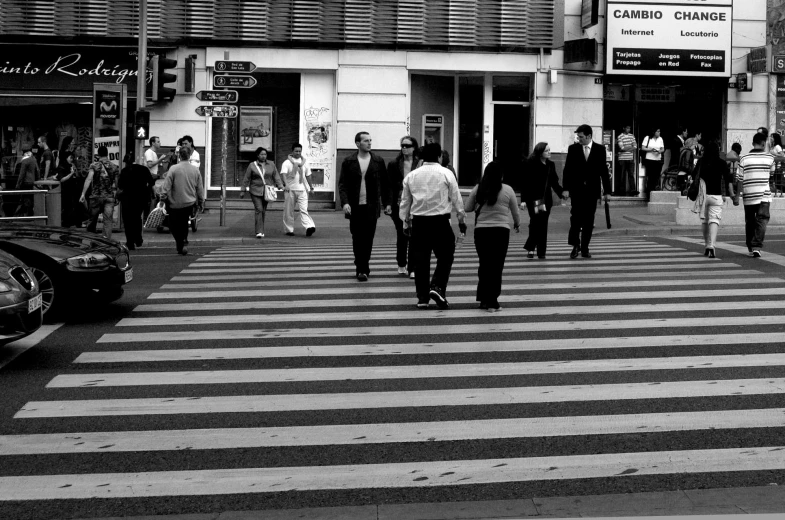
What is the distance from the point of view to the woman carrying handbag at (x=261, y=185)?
21.6 meters

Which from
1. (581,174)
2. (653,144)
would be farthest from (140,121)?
(653,144)

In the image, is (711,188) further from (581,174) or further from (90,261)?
(90,261)

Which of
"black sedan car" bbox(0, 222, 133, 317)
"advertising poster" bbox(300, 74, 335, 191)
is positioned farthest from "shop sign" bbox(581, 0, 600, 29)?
"black sedan car" bbox(0, 222, 133, 317)

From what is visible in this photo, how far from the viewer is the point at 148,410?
768 cm

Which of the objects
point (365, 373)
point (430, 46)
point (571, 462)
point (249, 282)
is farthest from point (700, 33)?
point (571, 462)

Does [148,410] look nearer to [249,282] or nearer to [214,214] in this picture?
[249,282]

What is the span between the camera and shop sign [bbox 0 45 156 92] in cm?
2727

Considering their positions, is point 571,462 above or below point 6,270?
below

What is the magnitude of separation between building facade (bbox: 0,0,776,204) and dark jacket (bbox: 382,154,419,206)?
41.8ft

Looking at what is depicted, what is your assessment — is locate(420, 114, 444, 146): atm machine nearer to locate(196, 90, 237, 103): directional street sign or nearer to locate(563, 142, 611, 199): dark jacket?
locate(196, 90, 237, 103): directional street sign

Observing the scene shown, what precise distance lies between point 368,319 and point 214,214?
16094 millimetres

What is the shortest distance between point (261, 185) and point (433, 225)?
397 inches

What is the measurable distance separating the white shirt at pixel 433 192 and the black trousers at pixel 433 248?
9cm

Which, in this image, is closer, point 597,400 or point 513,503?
point 513,503
